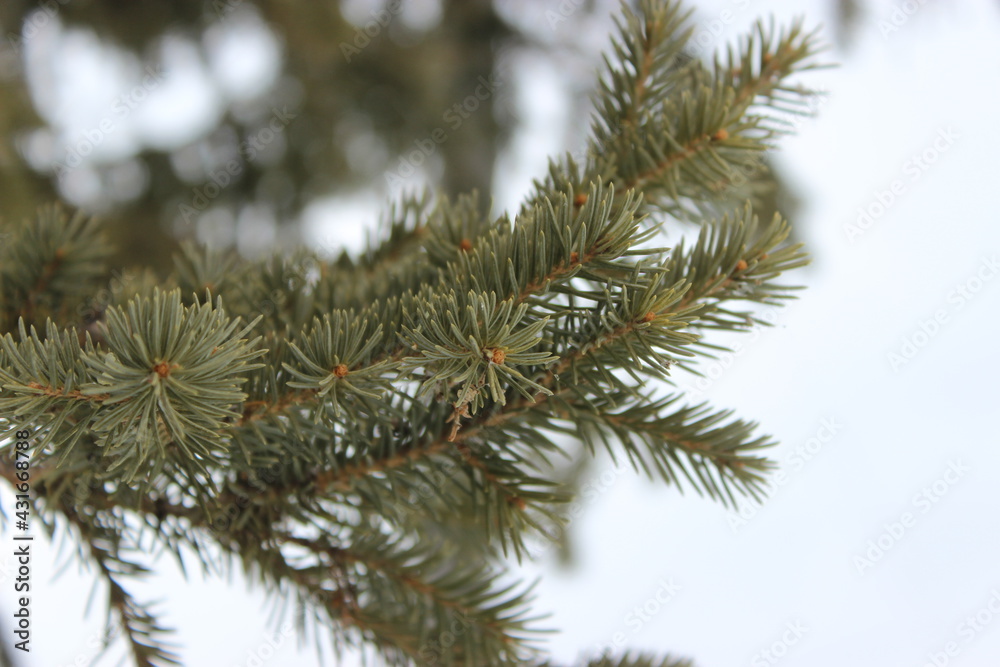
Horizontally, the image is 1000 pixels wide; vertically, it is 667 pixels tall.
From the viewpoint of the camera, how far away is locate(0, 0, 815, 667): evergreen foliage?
A: 0.33 m

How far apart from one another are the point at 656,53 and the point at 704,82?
1.5 inches

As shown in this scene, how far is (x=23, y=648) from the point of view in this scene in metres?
Result: 0.55

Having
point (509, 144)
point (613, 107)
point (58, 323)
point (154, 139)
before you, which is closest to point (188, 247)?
point (58, 323)

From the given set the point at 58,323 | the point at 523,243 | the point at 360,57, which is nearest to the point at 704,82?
the point at 523,243

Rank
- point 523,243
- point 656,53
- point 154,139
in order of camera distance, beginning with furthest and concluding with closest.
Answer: point 154,139 → point 656,53 → point 523,243

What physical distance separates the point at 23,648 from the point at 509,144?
4.78ft

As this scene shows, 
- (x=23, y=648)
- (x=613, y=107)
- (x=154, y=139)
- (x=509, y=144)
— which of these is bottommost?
(x=23, y=648)

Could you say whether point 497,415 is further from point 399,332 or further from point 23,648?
point 23,648

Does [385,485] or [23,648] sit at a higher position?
[385,485]

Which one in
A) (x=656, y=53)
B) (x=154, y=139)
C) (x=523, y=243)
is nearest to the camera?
(x=523, y=243)

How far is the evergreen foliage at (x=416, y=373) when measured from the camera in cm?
33

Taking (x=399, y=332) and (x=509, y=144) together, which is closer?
(x=399, y=332)

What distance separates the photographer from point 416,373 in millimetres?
401

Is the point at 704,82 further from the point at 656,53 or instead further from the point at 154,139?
the point at 154,139
